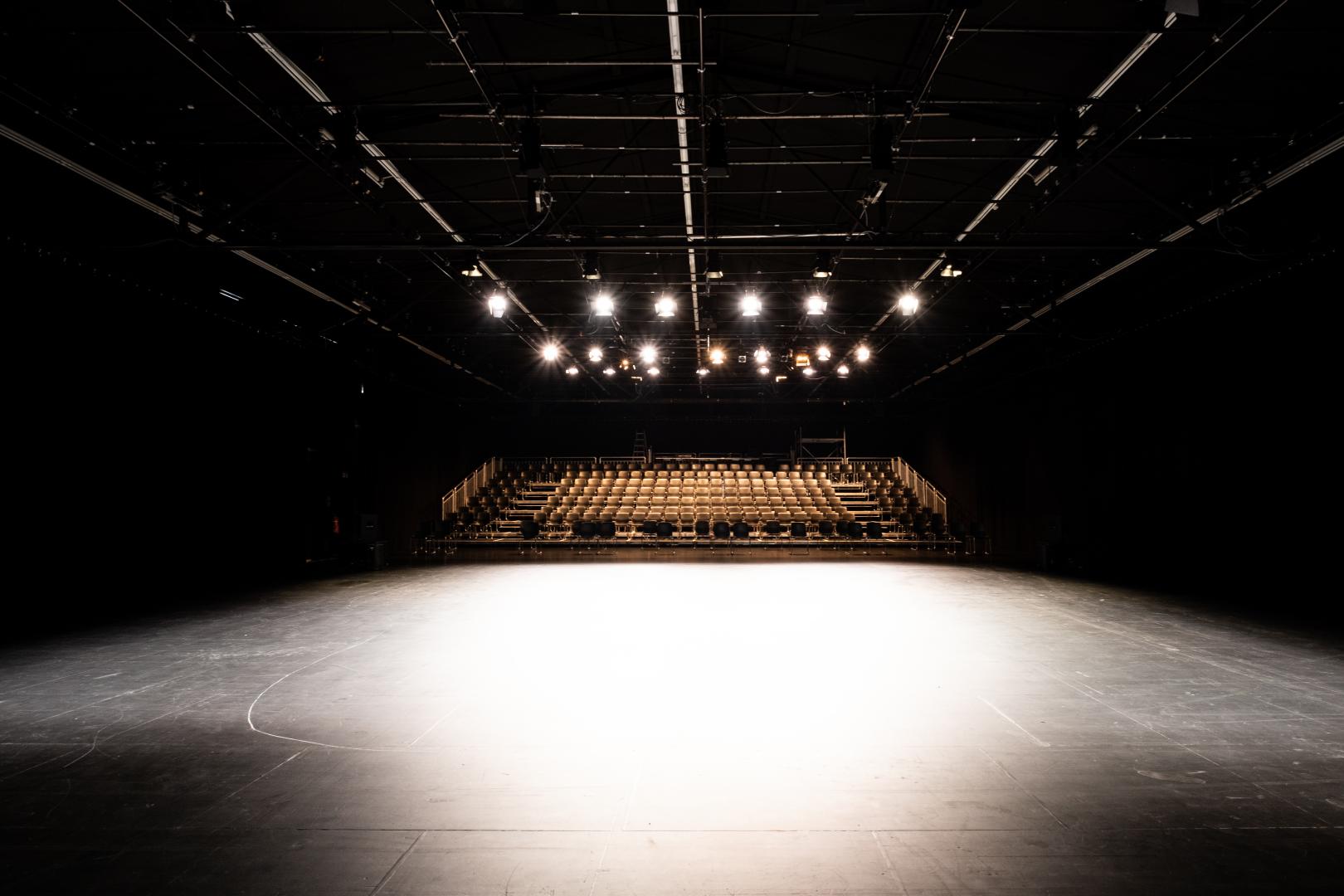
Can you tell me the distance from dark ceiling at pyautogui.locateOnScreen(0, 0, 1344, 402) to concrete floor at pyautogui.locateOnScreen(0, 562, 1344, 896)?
13.9ft

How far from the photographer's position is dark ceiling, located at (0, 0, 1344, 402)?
5.35m

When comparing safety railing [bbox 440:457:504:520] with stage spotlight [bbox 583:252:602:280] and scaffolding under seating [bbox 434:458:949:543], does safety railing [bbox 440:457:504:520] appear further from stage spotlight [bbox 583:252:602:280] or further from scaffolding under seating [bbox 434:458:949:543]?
stage spotlight [bbox 583:252:602:280]

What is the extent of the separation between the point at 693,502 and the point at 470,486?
6.40 m

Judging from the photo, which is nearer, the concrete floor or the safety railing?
the concrete floor

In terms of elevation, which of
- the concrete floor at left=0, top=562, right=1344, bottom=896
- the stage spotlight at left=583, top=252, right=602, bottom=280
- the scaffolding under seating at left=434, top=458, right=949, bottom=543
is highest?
the stage spotlight at left=583, top=252, right=602, bottom=280

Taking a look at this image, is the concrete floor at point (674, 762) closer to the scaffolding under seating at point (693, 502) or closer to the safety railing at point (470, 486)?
the scaffolding under seating at point (693, 502)

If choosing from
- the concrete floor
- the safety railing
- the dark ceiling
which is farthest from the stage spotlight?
the safety railing

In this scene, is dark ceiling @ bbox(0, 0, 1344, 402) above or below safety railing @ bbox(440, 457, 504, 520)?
above

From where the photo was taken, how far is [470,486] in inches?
763

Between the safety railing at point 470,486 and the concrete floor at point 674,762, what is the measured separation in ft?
38.4

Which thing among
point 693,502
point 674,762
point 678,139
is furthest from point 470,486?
point 674,762

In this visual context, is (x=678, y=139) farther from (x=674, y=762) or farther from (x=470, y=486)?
(x=470, y=486)

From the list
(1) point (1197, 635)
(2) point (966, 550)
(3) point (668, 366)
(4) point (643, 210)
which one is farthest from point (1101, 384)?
(3) point (668, 366)

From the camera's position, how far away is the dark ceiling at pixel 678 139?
5.35 metres
